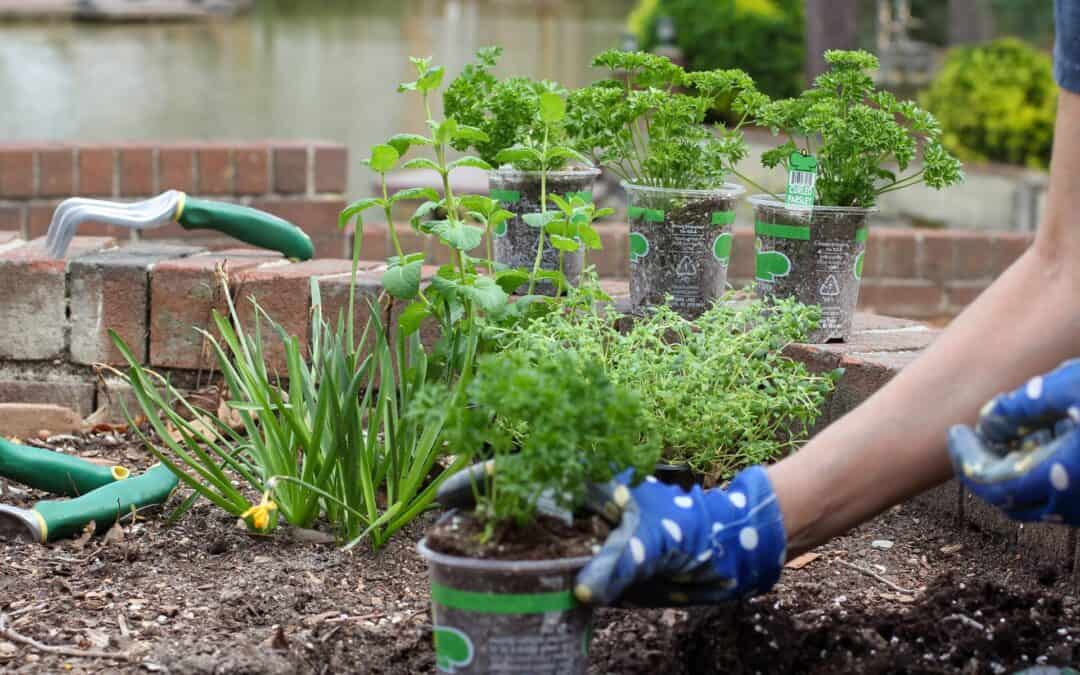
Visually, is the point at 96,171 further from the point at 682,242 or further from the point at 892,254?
the point at 892,254

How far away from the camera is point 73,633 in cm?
148

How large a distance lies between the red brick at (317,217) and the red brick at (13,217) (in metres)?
0.63

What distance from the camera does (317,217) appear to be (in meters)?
3.58

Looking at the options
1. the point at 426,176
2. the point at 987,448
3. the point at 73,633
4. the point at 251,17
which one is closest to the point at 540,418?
the point at 987,448

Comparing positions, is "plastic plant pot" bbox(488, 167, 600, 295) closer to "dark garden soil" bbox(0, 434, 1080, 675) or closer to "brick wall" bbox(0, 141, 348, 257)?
"dark garden soil" bbox(0, 434, 1080, 675)

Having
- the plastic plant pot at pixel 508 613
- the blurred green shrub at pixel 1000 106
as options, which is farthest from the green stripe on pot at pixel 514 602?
the blurred green shrub at pixel 1000 106

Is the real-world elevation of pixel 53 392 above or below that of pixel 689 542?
below

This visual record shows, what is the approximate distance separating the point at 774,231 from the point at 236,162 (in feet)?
6.54

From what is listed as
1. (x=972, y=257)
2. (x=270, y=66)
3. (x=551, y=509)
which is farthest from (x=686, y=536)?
(x=270, y=66)

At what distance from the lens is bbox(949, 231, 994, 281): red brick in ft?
12.7

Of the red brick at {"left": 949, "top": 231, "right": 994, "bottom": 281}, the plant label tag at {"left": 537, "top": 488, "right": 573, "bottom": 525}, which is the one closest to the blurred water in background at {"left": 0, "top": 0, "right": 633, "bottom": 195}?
the red brick at {"left": 949, "top": 231, "right": 994, "bottom": 281}

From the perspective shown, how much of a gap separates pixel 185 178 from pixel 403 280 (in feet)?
6.46

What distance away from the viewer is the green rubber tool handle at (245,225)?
2.24m

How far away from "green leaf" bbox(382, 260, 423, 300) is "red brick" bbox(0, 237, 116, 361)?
0.80 metres
